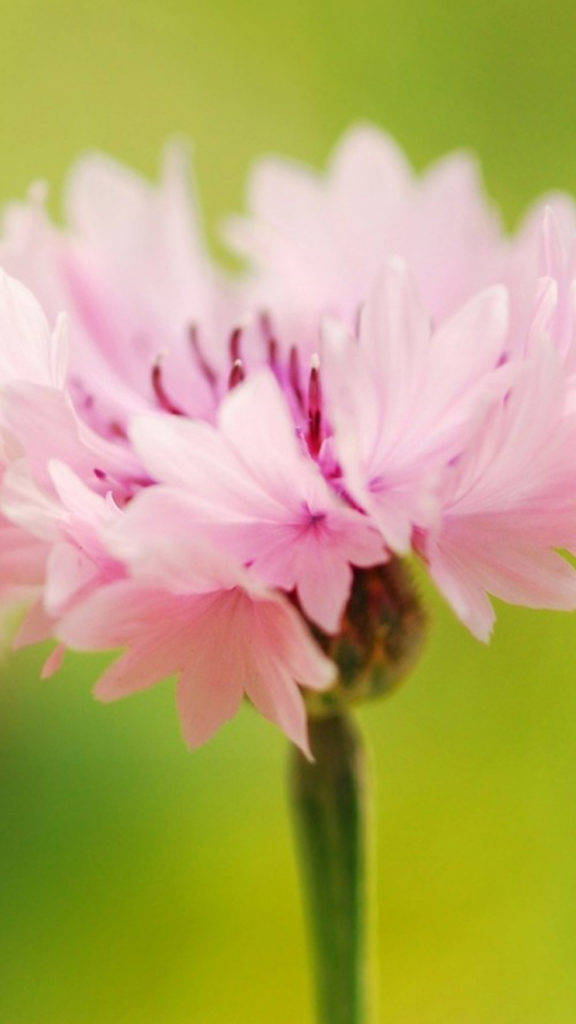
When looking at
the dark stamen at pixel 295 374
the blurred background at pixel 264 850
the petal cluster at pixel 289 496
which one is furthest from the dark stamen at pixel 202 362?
the blurred background at pixel 264 850

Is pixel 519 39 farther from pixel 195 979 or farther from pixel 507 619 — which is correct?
pixel 195 979

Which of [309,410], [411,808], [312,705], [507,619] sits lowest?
[411,808]

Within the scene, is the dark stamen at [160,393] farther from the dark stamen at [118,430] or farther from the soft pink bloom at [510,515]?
the soft pink bloom at [510,515]

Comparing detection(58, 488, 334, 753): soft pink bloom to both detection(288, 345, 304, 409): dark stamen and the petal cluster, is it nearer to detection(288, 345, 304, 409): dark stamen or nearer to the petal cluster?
the petal cluster

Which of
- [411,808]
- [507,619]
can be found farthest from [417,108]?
[411,808]

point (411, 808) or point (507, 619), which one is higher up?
point (507, 619)

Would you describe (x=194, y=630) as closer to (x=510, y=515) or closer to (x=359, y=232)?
(x=510, y=515)

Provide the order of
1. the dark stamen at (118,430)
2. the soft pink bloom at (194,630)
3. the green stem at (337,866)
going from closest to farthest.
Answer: the soft pink bloom at (194,630), the green stem at (337,866), the dark stamen at (118,430)
